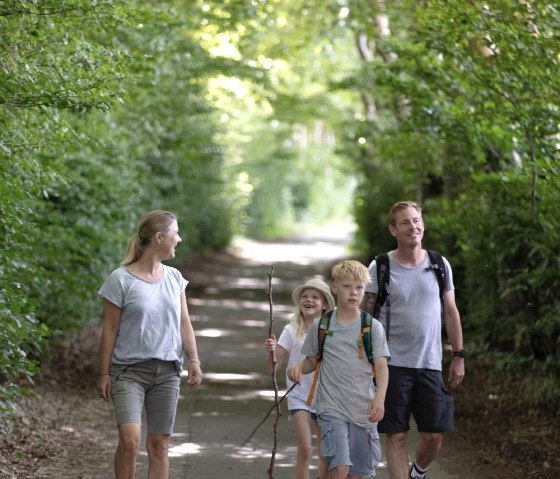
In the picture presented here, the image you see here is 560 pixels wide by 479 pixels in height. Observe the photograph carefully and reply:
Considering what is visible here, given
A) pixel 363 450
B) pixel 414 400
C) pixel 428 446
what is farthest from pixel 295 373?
pixel 428 446

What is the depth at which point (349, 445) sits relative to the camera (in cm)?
585

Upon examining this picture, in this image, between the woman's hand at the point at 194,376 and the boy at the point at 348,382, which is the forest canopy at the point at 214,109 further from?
the boy at the point at 348,382

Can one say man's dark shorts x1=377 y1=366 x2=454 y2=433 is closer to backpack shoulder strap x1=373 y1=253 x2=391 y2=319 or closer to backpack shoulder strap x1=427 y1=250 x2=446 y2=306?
backpack shoulder strap x1=373 y1=253 x2=391 y2=319

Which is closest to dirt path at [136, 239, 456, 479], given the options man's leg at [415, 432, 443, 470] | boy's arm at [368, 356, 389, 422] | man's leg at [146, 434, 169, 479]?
man's leg at [415, 432, 443, 470]

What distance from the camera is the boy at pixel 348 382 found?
5777 mm

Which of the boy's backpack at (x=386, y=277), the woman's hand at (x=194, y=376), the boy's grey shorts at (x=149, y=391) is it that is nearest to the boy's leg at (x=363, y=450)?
the boy's backpack at (x=386, y=277)

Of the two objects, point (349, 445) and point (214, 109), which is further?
point (214, 109)

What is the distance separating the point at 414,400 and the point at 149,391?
1.71m

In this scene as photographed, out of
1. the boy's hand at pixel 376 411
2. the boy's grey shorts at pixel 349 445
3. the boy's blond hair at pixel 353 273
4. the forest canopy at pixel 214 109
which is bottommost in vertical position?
the boy's grey shorts at pixel 349 445

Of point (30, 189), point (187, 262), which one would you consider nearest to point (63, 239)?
point (30, 189)

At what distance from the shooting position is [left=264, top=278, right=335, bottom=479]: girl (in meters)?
6.53

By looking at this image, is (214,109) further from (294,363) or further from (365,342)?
(365,342)

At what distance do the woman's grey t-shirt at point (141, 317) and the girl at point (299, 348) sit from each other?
87cm

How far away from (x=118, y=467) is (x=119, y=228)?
9.39 metres
